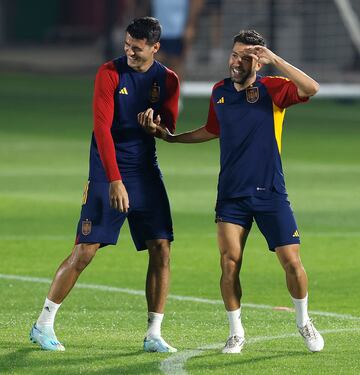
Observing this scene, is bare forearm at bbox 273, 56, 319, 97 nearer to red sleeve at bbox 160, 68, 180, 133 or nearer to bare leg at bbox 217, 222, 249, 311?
red sleeve at bbox 160, 68, 180, 133

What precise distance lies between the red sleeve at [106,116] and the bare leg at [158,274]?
612mm

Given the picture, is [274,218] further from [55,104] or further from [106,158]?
[55,104]

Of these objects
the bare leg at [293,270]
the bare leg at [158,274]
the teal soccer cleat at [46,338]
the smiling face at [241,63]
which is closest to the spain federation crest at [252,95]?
the smiling face at [241,63]

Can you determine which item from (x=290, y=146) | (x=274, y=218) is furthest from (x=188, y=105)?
(x=274, y=218)

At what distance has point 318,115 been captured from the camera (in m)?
33.1

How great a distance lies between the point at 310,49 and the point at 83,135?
5.02 meters

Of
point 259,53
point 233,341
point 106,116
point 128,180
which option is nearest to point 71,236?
point 128,180

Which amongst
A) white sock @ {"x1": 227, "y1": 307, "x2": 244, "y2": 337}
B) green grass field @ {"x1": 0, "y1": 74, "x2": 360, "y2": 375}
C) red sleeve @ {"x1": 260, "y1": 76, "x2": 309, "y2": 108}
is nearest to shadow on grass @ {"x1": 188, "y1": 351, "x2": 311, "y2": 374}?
green grass field @ {"x1": 0, "y1": 74, "x2": 360, "y2": 375}

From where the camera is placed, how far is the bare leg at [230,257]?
10.0 metres

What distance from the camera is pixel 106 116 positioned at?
398 inches

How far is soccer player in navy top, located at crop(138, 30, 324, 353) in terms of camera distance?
10055 millimetres

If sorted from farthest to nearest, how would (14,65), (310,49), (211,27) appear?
1. (14,65)
2. (211,27)
3. (310,49)

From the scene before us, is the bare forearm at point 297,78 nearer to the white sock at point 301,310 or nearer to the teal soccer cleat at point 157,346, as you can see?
the white sock at point 301,310

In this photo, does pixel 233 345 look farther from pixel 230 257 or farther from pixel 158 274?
pixel 158 274
